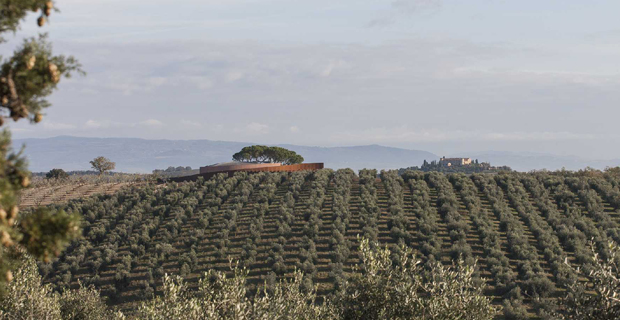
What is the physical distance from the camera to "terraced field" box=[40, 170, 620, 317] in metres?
44.0

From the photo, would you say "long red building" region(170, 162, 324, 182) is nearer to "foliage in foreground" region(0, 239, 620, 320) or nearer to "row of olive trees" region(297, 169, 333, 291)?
"row of olive trees" region(297, 169, 333, 291)

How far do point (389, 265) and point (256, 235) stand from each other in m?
34.7

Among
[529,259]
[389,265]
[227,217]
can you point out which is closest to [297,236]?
[227,217]

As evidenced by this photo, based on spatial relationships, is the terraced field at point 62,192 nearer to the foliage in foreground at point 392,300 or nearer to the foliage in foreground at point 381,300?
the foliage in foreground at point 392,300

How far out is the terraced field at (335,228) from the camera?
4403cm

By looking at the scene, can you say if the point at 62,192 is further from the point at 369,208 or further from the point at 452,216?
the point at 452,216

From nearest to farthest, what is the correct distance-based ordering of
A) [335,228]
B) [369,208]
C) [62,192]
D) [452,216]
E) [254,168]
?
[335,228]
[452,216]
[369,208]
[254,168]
[62,192]

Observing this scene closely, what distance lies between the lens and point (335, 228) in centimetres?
5294

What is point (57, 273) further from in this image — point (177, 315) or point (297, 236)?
point (177, 315)

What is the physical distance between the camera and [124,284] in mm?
46125

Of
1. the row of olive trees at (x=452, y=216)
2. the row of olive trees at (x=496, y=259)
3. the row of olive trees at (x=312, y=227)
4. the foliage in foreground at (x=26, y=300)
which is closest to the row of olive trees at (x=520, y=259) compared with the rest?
the row of olive trees at (x=496, y=259)

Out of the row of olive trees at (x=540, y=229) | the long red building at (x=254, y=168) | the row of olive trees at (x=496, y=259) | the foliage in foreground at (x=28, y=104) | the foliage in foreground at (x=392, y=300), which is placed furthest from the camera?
the long red building at (x=254, y=168)

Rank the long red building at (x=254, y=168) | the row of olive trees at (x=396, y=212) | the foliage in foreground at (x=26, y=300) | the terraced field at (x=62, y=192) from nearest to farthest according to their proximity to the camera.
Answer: the foliage in foreground at (x=26, y=300)
the row of olive trees at (x=396, y=212)
the terraced field at (x=62, y=192)
the long red building at (x=254, y=168)

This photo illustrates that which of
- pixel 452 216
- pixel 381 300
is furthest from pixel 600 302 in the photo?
pixel 452 216
